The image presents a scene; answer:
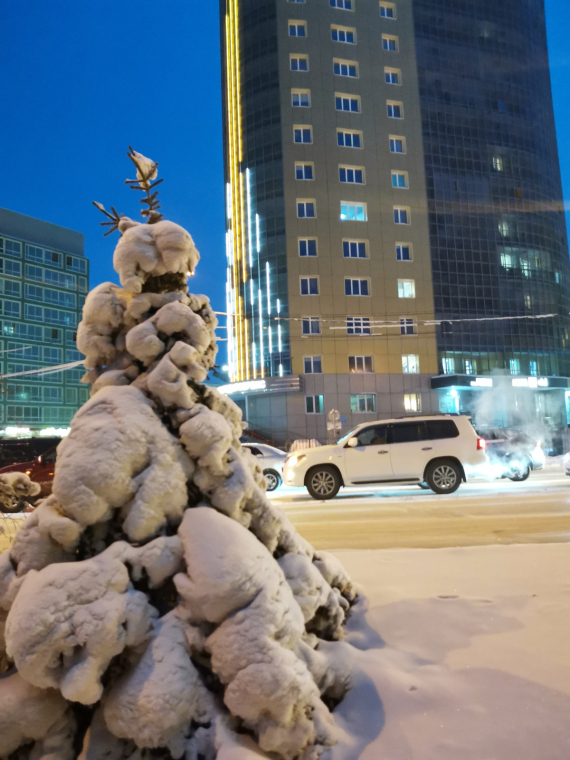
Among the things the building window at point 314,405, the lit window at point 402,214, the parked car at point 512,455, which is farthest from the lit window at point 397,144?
the parked car at point 512,455

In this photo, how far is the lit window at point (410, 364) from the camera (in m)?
42.3

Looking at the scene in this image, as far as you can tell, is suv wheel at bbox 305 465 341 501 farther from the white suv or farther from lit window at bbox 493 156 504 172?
lit window at bbox 493 156 504 172

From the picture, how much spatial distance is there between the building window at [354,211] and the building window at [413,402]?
13.6 meters

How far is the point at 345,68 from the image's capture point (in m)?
44.7

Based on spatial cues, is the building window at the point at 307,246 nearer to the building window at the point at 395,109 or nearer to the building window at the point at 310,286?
the building window at the point at 310,286

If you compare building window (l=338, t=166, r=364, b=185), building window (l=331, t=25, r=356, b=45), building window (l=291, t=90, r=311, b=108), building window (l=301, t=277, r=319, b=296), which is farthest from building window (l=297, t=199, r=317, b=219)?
building window (l=331, t=25, r=356, b=45)

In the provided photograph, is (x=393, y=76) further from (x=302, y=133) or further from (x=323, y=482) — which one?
(x=323, y=482)

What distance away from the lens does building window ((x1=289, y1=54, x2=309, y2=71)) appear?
43366 millimetres

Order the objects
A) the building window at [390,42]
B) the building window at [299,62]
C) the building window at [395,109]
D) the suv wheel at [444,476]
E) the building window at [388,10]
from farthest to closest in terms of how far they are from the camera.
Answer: the building window at [388,10], the building window at [390,42], the building window at [395,109], the building window at [299,62], the suv wheel at [444,476]

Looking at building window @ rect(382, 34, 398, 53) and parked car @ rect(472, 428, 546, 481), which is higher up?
building window @ rect(382, 34, 398, 53)

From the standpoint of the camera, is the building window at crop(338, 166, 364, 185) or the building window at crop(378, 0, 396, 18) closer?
the building window at crop(338, 166, 364, 185)

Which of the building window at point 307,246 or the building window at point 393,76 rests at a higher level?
the building window at point 393,76

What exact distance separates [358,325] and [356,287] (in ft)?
9.65

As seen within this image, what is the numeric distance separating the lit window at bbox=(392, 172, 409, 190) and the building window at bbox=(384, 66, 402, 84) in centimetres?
773
